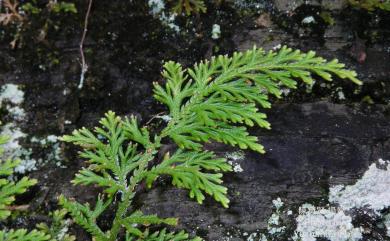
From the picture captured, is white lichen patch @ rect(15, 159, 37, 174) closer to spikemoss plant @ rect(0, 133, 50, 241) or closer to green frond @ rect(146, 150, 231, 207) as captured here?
spikemoss plant @ rect(0, 133, 50, 241)

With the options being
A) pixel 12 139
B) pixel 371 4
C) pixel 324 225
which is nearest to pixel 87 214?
pixel 12 139

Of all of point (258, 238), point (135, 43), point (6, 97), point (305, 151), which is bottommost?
point (258, 238)

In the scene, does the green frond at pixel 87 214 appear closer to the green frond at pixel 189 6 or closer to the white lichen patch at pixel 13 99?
the white lichen patch at pixel 13 99

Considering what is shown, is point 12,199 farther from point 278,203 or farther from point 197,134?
point 278,203

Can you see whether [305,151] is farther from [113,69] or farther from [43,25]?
[43,25]

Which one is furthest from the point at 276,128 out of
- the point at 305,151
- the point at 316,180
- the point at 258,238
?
the point at 258,238

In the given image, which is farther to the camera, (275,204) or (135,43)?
(135,43)
